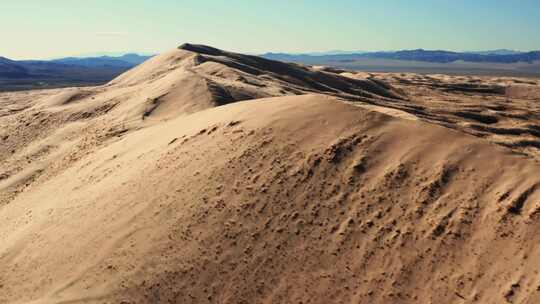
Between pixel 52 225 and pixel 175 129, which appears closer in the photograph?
pixel 52 225

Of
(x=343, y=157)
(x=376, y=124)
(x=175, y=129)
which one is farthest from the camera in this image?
(x=175, y=129)

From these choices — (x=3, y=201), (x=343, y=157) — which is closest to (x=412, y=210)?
(x=343, y=157)

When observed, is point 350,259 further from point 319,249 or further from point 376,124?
point 376,124

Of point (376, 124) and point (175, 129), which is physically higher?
point (376, 124)
